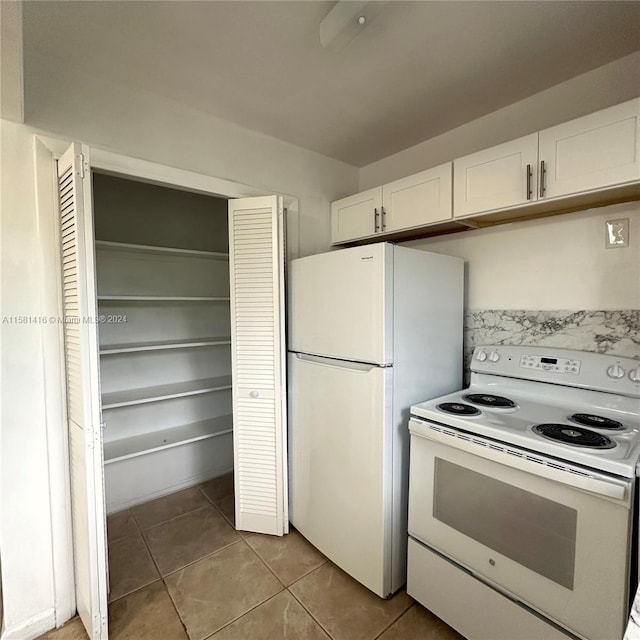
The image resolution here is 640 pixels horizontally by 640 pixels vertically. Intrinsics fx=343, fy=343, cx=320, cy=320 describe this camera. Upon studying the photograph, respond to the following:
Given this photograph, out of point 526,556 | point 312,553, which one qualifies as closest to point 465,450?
point 526,556

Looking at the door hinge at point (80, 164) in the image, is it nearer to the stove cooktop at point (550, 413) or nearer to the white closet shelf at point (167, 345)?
the white closet shelf at point (167, 345)

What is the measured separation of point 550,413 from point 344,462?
980mm

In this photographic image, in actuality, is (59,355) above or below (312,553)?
above

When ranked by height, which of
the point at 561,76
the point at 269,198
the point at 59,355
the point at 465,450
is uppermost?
the point at 561,76

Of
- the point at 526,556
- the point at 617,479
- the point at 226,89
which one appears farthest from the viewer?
the point at 226,89

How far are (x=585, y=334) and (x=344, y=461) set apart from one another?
133 cm

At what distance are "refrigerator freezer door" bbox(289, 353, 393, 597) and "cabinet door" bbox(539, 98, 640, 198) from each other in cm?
110

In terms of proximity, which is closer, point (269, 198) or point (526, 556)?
point (526, 556)

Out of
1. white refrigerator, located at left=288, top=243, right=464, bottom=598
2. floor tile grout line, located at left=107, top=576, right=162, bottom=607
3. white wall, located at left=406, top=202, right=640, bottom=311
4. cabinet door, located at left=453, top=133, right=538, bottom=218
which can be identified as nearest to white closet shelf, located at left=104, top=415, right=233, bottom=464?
floor tile grout line, located at left=107, top=576, right=162, bottom=607

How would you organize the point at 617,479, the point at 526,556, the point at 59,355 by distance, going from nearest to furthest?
the point at 617,479, the point at 526,556, the point at 59,355

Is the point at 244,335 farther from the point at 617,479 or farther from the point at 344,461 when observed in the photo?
the point at 617,479

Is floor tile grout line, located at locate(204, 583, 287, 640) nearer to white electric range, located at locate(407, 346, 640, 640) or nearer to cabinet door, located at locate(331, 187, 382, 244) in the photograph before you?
white electric range, located at locate(407, 346, 640, 640)

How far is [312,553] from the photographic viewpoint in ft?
6.44

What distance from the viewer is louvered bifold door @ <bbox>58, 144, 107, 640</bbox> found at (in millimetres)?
1303
